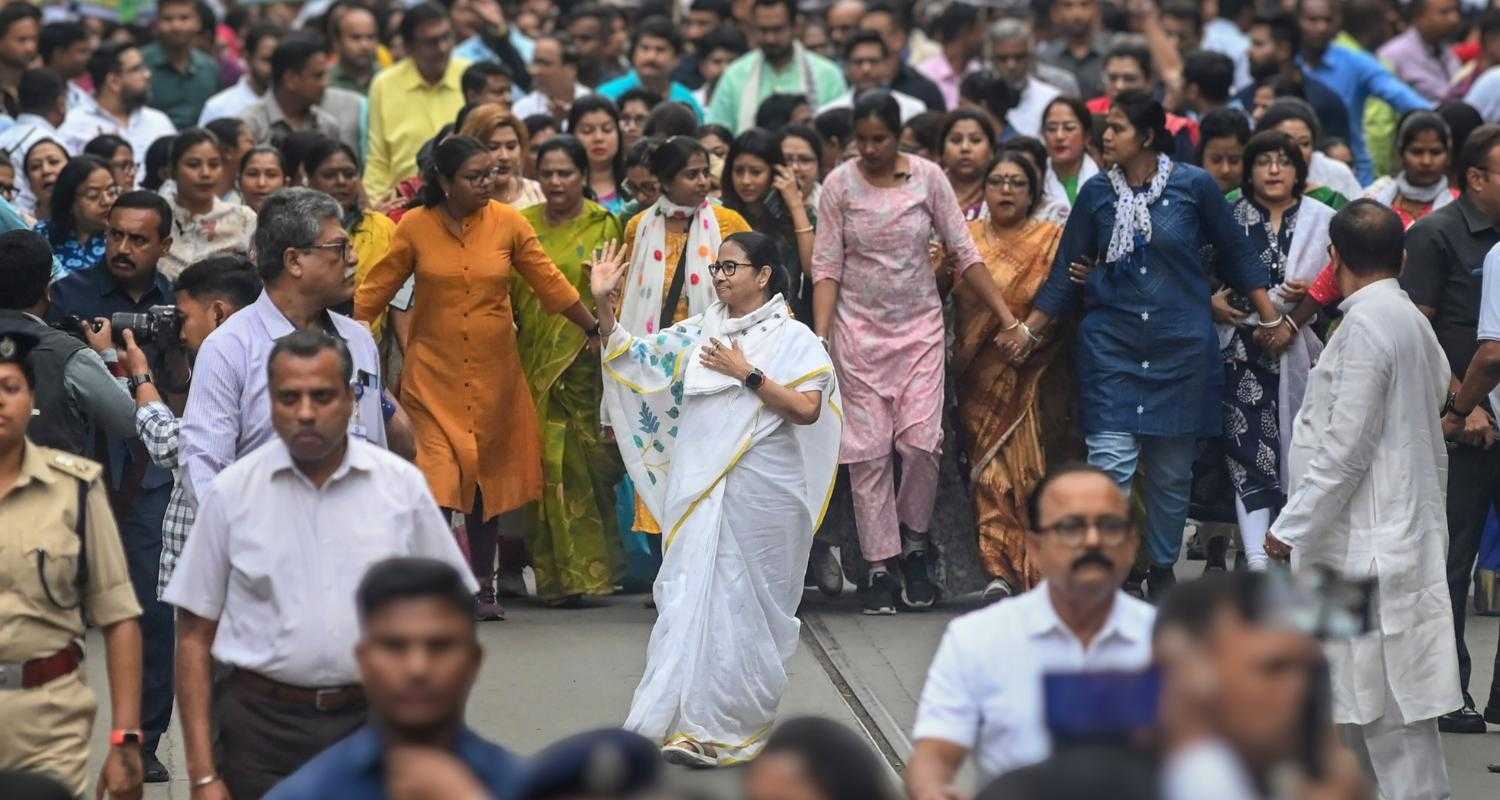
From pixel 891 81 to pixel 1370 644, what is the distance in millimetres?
7267

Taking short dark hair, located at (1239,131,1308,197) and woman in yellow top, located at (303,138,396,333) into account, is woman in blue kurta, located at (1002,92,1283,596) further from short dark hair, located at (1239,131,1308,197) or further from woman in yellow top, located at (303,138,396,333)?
woman in yellow top, located at (303,138,396,333)

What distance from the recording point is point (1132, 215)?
387 inches

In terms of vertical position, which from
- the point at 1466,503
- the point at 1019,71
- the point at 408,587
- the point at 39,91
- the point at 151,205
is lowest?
the point at 1466,503

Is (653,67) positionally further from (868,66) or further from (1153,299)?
(1153,299)

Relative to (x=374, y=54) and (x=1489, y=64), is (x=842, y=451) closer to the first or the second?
(x=374, y=54)

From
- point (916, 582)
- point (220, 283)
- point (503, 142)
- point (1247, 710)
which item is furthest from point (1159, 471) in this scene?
point (1247, 710)

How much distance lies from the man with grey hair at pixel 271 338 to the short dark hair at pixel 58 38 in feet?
24.1

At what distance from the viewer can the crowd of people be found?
5.01 m

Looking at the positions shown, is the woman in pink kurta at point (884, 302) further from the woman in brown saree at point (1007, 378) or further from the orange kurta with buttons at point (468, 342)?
the orange kurta with buttons at point (468, 342)

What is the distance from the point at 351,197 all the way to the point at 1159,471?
3547 mm

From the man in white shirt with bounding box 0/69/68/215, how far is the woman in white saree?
4.92 m

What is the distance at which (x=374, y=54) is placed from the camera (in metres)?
14.6

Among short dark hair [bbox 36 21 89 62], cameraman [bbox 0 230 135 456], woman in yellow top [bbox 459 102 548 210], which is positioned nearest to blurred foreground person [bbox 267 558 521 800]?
cameraman [bbox 0 230 135 456]

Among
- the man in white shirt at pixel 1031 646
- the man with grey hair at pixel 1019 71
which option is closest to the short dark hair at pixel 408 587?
the man in white shirt at pixel 1031 646
